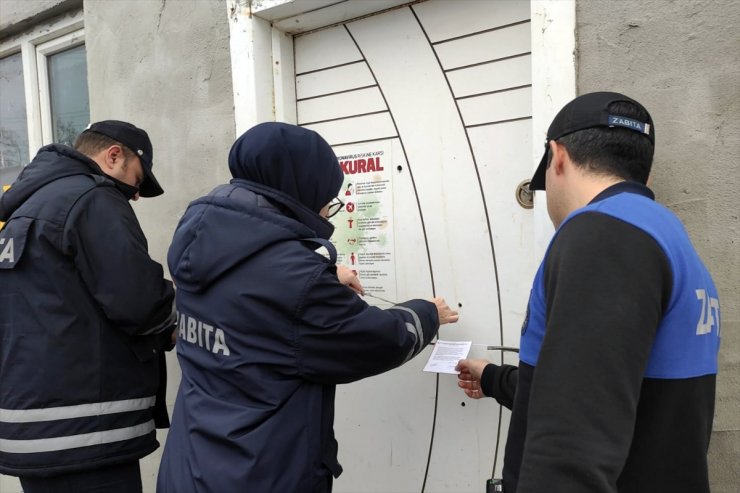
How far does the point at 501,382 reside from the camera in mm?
1651

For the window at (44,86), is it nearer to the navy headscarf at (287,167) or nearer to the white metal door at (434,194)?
the white metal door at (434,194)

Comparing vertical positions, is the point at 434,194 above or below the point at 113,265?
above

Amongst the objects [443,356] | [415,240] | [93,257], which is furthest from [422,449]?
[93,257]

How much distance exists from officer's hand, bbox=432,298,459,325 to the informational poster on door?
38 cm

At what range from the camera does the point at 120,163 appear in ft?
7.64

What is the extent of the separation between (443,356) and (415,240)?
528 millimetres

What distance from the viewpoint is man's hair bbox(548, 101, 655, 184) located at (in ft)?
3.76

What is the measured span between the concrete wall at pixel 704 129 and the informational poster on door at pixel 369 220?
104 cm

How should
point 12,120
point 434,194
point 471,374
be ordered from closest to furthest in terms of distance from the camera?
1. point 471,374
2. point 434,194
3. point 12,120

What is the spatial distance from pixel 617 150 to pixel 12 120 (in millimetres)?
4136

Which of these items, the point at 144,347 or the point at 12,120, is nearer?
the point at 144,347

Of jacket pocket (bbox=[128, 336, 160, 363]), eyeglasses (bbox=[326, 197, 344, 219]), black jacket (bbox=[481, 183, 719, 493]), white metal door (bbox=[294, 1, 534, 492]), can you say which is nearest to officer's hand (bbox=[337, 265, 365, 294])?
eyeglasses (bbox=[326, 197, 344, 219])

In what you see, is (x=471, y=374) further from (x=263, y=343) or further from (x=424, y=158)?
(x=424, y=158)

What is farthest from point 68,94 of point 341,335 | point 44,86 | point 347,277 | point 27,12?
point 341,335
